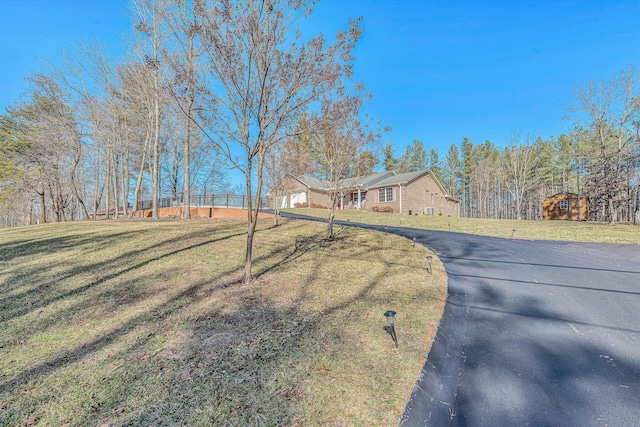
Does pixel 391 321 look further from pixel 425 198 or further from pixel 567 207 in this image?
pixel 567 207

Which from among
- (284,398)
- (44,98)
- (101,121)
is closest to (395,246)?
(284,398)

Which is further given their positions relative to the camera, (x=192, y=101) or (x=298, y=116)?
(x=298, y=116)

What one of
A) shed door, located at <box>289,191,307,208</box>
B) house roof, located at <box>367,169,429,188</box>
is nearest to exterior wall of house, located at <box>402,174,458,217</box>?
house roof, located at <box>367,169,429,188</box>

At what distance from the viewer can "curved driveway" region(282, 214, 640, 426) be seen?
7.52 feet

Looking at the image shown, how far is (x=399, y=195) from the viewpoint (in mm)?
24594

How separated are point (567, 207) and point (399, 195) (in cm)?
1542

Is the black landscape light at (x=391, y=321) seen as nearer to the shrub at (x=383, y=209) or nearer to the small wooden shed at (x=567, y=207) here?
the shrub at (x=383, y=209)

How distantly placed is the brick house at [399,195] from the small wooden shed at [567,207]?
8412mm

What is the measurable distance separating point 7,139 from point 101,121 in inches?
343

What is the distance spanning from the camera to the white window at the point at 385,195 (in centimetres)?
2557

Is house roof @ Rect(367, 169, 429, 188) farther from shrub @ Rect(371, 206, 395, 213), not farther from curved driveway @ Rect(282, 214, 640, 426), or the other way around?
curved driveway @ Rect(282, 214, 640, 426)

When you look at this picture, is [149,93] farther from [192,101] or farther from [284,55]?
[284,55]


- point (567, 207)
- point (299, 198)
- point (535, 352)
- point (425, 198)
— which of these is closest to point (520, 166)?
point (567, 207)

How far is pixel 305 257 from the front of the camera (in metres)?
6.87
